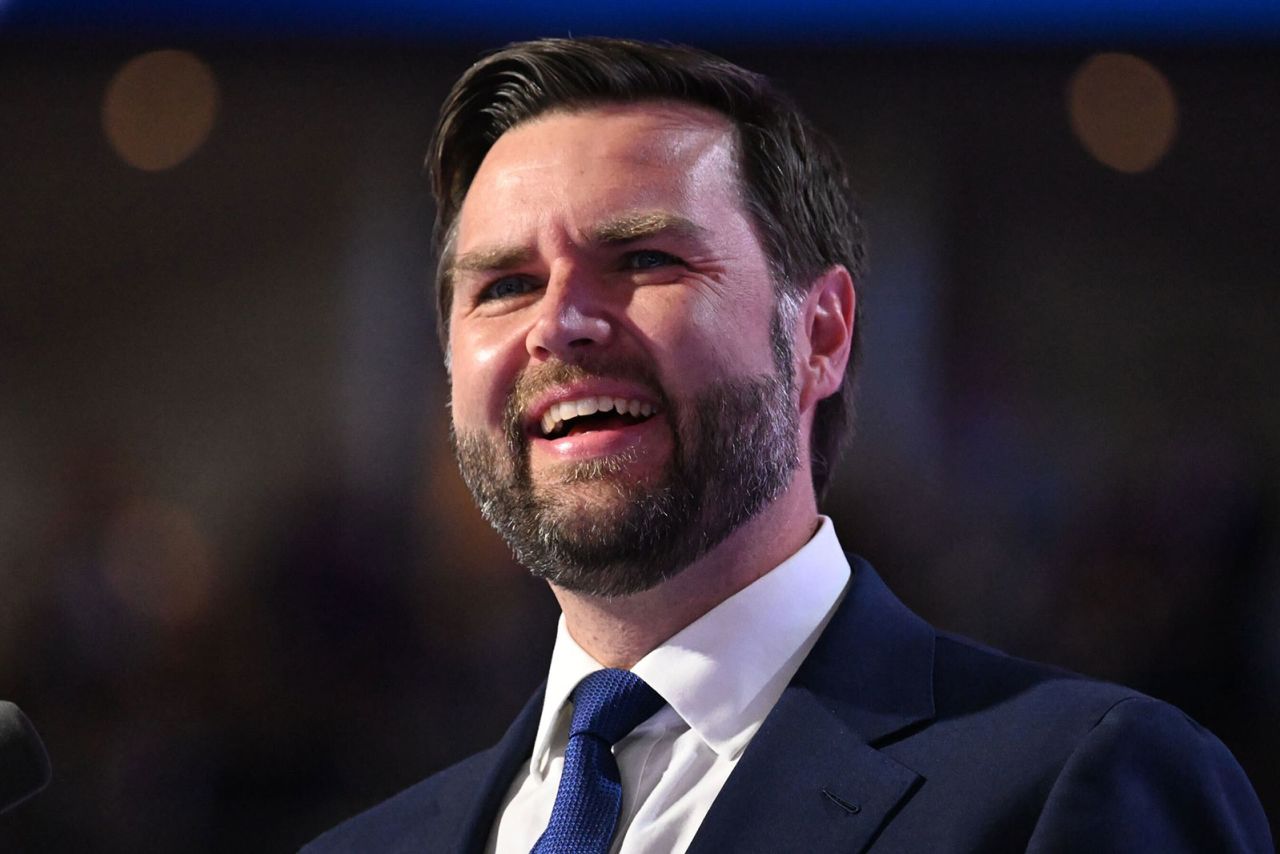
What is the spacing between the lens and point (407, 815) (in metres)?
1.58

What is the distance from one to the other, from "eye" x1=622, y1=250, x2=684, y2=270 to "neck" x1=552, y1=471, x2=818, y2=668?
0.26 m

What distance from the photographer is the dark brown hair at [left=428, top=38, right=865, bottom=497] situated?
1.53 m

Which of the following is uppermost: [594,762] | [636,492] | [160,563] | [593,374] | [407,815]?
[593,374]

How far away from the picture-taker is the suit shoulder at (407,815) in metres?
1.54

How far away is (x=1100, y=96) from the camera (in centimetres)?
255

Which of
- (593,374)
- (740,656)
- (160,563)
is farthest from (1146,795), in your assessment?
(160,563)

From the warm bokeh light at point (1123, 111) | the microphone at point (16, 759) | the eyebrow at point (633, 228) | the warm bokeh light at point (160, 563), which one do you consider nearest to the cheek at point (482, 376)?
the eyebrow at point (633, 228)

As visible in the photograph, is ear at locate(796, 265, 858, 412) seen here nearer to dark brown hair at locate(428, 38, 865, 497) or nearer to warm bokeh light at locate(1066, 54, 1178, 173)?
dark brown hair at locate(428, 38, 865, 497)

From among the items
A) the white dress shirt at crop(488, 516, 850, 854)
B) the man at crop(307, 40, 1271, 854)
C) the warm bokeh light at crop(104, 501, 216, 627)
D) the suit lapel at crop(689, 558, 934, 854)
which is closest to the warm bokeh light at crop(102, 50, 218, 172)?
the warm bokeh light at crop(104, 501, 216, 627)

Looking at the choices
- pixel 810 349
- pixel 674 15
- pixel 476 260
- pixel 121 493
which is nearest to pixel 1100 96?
pixel 674 15

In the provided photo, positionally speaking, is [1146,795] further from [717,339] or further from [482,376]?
[482,376]

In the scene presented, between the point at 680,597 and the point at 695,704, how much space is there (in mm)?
113

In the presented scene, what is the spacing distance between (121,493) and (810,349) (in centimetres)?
165

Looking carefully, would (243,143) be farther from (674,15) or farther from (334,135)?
(674,15)
